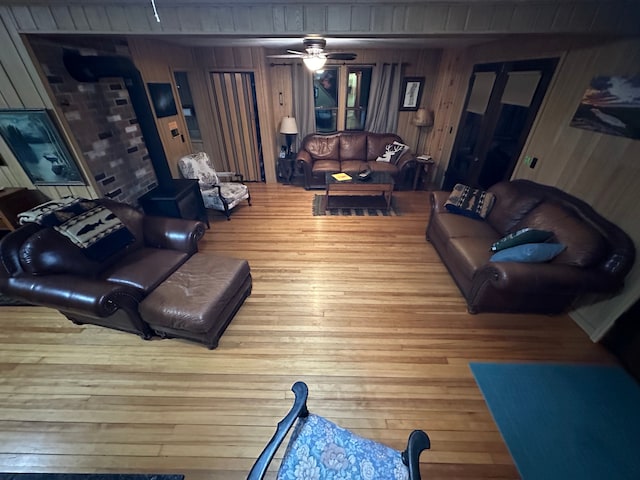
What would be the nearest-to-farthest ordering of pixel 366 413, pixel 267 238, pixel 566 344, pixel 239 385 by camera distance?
pixel 366 413
pixel 239 385
pixel 566 344
pixel 267 238

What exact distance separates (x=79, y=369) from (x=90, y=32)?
2.47m

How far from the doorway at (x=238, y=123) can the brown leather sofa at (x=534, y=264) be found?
3.69m

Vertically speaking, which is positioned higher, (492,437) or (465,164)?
(465,164)

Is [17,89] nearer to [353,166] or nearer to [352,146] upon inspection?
[353,166]

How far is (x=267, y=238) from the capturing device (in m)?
3.57

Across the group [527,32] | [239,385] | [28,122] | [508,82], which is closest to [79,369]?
[239,385]

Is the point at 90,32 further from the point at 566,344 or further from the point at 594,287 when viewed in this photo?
the point at 566,344

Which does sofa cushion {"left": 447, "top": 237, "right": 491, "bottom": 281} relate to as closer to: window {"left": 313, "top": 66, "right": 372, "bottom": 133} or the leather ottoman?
the leather ottoman

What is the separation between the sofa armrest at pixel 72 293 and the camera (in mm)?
1791

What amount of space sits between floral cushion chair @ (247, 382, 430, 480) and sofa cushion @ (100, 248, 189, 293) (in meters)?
1.64

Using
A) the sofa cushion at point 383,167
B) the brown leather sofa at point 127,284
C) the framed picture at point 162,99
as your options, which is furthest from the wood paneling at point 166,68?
the sofa cushion at point 383,167

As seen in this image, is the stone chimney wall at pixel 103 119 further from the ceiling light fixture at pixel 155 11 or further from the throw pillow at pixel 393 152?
the throw pillow at pixel 393 152

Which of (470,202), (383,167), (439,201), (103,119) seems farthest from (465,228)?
(103,119)

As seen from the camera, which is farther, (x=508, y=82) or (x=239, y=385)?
(x=508, y=82)
